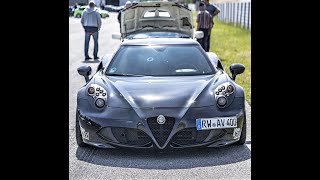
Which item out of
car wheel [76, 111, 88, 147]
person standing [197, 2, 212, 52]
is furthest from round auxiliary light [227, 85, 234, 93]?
person standing [197, 2, 212, 52]

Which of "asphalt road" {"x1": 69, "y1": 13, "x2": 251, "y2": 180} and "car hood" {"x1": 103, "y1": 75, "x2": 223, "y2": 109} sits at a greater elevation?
"car hood" {"x1": 103, "y1": 75, "x2": 223, "y2": 109}

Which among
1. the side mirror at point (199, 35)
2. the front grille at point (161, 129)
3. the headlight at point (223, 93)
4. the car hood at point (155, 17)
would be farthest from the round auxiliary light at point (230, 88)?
the car hood at point (155, 17)

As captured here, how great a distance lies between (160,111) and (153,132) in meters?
0.23

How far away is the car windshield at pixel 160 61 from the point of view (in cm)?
720

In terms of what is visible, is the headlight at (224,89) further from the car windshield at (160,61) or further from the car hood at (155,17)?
the car hood at (155,17)

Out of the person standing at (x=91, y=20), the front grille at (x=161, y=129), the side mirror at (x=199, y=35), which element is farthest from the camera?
the person standing at (x=91, y=20)

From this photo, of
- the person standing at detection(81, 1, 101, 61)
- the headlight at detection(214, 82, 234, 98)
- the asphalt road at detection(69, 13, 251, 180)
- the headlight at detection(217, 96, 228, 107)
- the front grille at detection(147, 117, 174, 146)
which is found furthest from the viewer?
the person standing at detection(81, 1, 101, 61)

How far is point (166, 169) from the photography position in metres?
5.71

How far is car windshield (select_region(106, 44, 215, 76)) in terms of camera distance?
720cm

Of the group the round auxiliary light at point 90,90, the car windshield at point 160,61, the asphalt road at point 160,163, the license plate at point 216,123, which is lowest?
the asphalt road at point 160,163

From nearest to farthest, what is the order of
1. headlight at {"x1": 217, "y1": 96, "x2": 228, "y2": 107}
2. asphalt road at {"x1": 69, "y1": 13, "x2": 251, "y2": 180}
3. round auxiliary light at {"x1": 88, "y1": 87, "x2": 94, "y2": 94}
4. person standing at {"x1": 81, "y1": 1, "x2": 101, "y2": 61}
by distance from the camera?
asphalt road at {"x1": 69, "y1": 13, "x2": 251, "y2": 180} → headlight at {"x1": 217, "y1": 96, "x2": 228, "y2": 107} → round auxiliary light at {"x1": 88, "y1": 87, "x2": 94, "y2": 94} → person standing at {"x1": 81, "y1": 1, "x2": 101, "y2": 61}

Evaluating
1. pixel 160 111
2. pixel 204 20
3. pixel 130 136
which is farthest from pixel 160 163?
pixel 204 20

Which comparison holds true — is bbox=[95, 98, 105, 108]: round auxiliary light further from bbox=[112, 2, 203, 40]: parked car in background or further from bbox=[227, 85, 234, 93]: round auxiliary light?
bbox=[112, 2, 203, 40]: parked car in background
